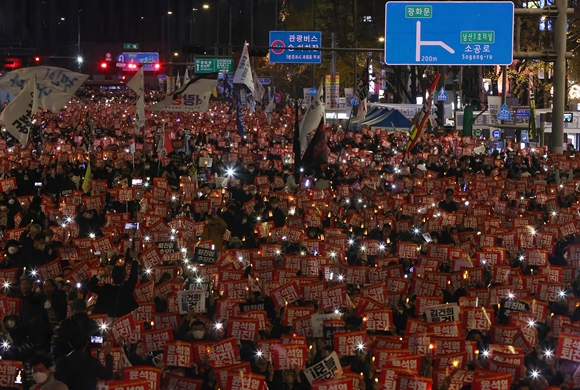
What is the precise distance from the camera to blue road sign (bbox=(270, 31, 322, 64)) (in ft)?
112

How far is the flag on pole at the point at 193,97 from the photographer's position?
26578 millimetres

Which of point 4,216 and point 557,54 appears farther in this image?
point 557,54

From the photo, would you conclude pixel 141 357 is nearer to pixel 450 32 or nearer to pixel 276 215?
pixel 276 215

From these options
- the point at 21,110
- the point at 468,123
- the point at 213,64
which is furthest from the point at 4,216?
the point at 213,64

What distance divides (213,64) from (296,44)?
16.2 m

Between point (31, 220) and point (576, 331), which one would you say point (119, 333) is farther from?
point (31, 220)

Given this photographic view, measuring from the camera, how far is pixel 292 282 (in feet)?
37.1

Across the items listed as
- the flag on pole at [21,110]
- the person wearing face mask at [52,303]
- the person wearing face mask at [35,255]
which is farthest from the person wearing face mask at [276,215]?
the person wearing face mask at [52,303]

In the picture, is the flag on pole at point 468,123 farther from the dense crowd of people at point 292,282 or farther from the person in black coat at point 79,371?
the person in black coat at point 79,371

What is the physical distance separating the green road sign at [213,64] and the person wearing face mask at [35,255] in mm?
39655

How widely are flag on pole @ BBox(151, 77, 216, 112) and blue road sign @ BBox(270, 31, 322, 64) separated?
697 cm

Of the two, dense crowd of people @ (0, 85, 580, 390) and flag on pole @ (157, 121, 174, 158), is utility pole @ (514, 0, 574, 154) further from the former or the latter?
flag on pole @ (157, 121, 174, 158)

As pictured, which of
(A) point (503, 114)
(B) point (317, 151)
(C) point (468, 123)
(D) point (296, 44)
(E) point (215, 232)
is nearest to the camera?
(E) point (215, 232)

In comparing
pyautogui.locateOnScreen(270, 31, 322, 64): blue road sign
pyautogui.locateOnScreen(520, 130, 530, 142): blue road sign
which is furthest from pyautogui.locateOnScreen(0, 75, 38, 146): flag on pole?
pyautogui.locateOnScreen(520, 130, 530, 142): blue road sign
